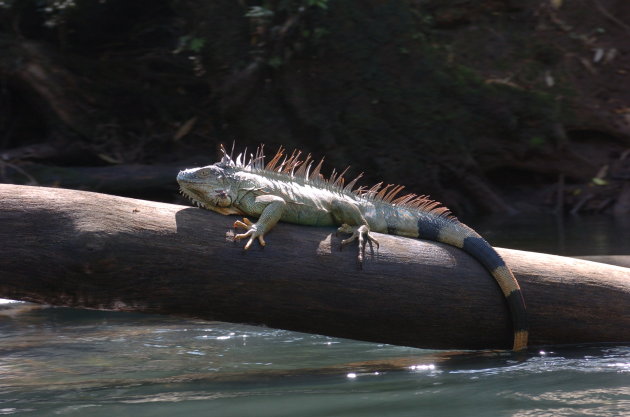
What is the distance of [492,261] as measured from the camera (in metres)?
5.07

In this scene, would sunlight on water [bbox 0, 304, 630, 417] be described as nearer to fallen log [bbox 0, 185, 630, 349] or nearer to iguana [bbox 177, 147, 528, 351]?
fallen log [bbox 0, 185, 630, 349]

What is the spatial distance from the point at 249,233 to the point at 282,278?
0.32m

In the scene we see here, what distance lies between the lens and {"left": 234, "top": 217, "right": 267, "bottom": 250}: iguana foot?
4714mm

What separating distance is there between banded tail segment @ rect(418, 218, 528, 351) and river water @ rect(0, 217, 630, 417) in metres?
0.25

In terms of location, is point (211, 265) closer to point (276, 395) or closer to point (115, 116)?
point (276, 395)

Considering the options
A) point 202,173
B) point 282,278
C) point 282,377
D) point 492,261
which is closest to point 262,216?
point 282,278

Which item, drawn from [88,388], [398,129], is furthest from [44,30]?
[88,388]

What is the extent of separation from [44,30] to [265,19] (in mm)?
3967

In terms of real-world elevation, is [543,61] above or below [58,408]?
above

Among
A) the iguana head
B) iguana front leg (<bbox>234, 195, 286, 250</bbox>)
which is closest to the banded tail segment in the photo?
iguana front leg (<bbox>234, 195, 286, 250</bbox>)

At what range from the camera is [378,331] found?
16.3 ft

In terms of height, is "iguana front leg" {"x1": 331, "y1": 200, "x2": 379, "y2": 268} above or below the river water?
above

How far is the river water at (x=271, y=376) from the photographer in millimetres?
4457

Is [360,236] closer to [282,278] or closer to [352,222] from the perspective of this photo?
[352,222]
